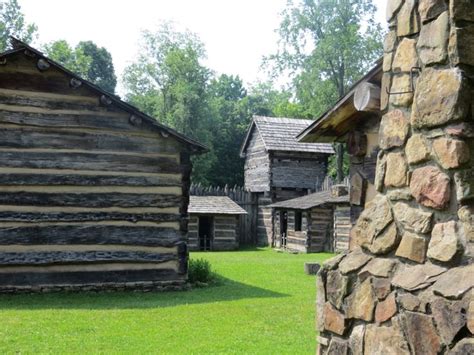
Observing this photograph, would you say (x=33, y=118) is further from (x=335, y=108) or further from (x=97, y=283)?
(x=335, y=108)

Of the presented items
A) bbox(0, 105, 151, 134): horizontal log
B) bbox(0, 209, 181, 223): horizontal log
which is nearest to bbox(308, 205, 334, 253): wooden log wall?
bbox(0, 209, 181, 223): horizontal log

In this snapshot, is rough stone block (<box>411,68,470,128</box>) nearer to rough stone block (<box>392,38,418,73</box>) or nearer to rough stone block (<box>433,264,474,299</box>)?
rough stone block (<box>392,38,418,73</box>)

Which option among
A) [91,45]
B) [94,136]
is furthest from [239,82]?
[94,136]

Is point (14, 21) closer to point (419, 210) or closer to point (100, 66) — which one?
point (100, 66)

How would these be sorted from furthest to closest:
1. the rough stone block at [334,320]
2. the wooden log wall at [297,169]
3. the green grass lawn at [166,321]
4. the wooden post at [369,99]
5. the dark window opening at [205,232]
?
the wooden log wall at [297,169], the dark window opening at [205,232], the green grass lawn at [166,321], the wooden post at [369,99], the rough stone block at [334,320]

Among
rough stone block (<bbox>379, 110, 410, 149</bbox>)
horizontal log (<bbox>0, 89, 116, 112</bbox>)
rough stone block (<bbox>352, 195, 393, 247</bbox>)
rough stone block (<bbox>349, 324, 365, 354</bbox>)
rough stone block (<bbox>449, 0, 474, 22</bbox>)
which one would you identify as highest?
horizontal log (<bbox>0, 89, 116, 112</bbox>)

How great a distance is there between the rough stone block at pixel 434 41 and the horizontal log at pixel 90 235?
10.6 metres

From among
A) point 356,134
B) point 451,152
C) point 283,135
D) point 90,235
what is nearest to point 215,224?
point 283,135

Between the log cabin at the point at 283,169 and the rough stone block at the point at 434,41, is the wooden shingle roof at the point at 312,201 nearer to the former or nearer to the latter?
the log cabin at the point at 283,169

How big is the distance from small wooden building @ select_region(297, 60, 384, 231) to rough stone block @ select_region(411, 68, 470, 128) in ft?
7.55

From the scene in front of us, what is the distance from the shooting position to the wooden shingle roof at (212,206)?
3005 cm

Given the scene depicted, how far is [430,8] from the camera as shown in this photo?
4.23 meters

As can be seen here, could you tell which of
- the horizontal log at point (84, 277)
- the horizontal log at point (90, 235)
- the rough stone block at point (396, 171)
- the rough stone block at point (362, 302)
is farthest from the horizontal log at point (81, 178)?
the rough stone block at point (396, 171)

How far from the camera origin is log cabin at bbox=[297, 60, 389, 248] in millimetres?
7152
